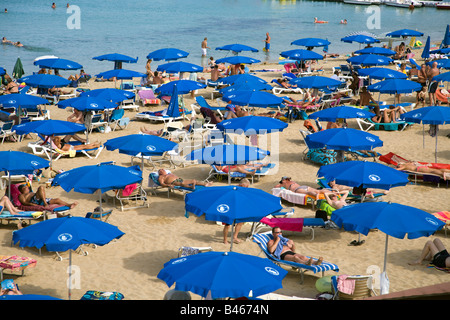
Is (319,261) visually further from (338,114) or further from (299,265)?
(338,114)

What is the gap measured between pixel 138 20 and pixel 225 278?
211 feet

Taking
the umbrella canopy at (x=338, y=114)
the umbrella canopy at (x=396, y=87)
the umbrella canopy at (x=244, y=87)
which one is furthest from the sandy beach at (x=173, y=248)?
the umbrella canopy at (x=396, y=87)

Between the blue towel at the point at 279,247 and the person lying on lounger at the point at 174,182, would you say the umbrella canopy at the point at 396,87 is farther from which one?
→ the blue towel at the point at 279,247

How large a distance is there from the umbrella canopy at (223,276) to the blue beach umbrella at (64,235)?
56.2 inches

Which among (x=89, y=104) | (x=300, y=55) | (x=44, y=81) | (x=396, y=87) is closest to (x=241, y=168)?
(x=89, y=104)

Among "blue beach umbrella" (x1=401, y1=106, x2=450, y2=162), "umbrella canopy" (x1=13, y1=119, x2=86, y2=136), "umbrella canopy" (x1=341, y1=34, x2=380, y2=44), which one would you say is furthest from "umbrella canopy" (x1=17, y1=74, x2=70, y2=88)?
"umbrella canopy" (x1=341, y1=34, x2=380, y2=44)

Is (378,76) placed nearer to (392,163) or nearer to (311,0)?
(392,163)

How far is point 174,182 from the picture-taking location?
38.5 feet

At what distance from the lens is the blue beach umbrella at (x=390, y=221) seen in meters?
7.63

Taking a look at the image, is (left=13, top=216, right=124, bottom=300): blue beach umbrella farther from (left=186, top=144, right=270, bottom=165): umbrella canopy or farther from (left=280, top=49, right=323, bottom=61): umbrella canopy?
(left=280, top=49, right=323, bottom=61): umbrella canopy

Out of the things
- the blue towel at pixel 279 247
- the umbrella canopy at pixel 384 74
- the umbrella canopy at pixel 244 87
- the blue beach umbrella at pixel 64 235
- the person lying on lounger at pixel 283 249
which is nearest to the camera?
the blue beach umbrella at pixel 64 235

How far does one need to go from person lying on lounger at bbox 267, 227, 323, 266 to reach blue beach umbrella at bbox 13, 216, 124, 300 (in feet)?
7.49
